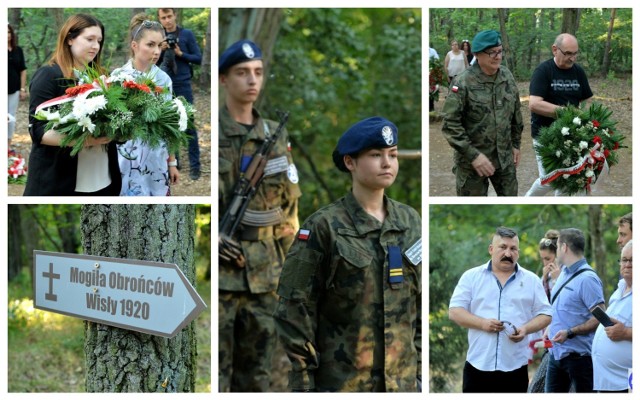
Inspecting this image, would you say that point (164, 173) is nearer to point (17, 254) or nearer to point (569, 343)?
point (569, 343)

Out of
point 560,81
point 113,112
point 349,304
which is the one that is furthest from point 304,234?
point 560,81

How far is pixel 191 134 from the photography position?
210 inches

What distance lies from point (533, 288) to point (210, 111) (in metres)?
2.05

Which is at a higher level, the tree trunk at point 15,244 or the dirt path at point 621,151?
the dirt path at point 621,151

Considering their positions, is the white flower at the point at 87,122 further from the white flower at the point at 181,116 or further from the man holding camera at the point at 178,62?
the man holding camera at the point at 178,62

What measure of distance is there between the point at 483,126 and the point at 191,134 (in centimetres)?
172

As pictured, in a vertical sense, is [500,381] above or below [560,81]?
below

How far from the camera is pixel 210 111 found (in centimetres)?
537

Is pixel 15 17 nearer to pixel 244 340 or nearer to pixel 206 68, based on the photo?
pixel 206 68

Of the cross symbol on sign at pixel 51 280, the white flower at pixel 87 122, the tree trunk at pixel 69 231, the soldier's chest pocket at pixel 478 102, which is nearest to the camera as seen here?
the white flower at pixel 87 122

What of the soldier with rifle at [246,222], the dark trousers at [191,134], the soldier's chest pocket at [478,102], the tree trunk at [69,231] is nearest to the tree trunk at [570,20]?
the soldier's chest pocket at [478,102]

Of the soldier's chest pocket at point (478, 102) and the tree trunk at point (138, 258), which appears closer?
the tree trunk at point (138, 258)

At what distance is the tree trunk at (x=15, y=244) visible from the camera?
426 inches

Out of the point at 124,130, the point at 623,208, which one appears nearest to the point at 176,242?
the point at 124,130
